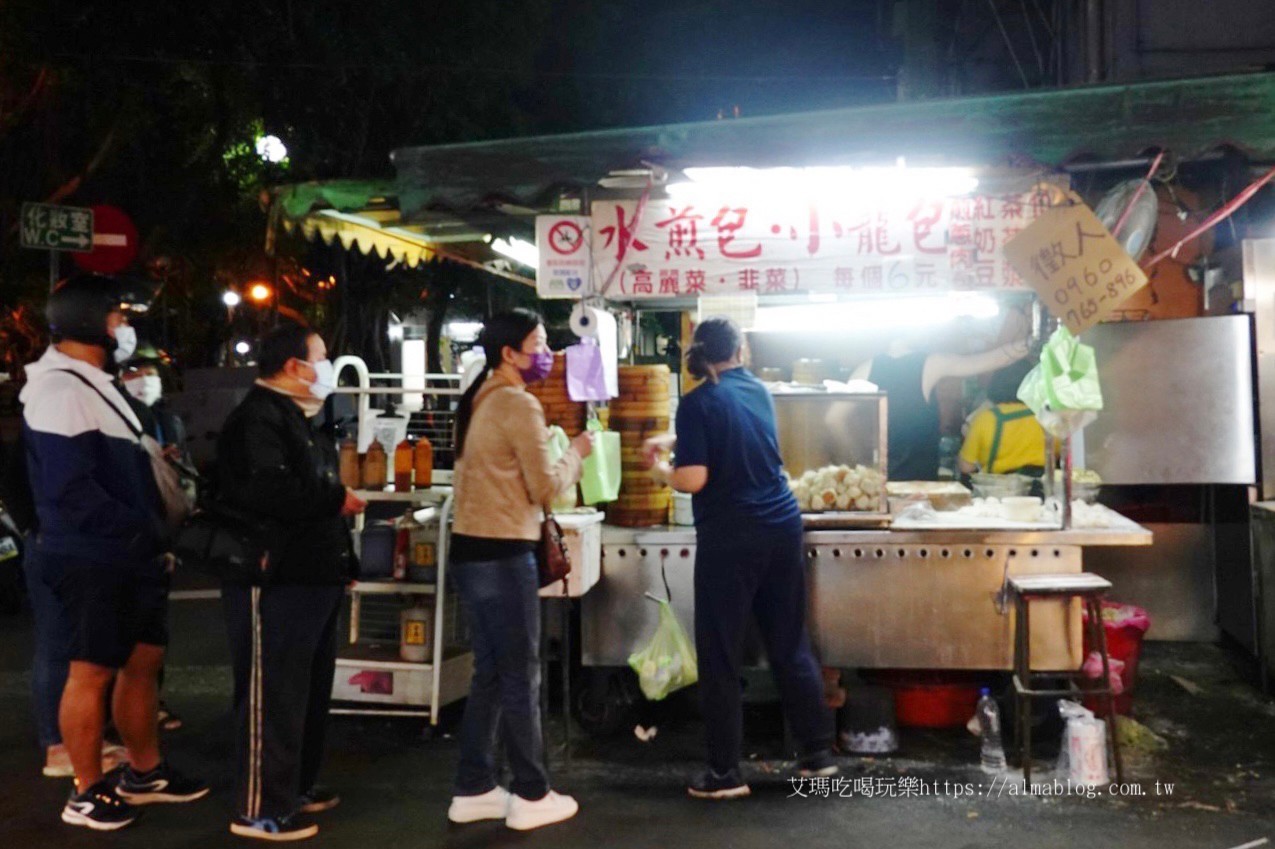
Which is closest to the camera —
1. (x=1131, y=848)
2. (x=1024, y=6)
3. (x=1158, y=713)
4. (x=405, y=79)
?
(x=1131, y=848)

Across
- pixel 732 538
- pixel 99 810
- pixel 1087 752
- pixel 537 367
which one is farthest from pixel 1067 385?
pixel 99 810

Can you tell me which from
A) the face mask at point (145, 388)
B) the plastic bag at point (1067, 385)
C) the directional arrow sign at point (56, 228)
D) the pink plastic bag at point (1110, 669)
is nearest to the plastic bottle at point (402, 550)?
the face mask at point (145, 388)

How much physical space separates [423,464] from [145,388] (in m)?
1.91

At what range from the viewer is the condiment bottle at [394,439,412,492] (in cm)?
597

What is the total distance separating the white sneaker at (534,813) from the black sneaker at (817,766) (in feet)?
3.90

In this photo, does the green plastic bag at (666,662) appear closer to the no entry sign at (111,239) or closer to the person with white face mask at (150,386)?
the person with white face mask at (150,386)

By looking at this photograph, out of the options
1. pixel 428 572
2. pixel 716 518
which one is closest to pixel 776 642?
pixel 716 518

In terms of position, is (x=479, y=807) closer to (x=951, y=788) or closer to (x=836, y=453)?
(x=951, y=788)

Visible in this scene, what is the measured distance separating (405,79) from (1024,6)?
8431mm

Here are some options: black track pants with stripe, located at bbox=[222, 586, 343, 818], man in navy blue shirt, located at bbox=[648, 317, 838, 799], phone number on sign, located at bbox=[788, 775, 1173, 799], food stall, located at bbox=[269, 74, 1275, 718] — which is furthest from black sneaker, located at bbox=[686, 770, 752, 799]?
black track pants with stripe, located at bbox=[222, 586, 343, 818]

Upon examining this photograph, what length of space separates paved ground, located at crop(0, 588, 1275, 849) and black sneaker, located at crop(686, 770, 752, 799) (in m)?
0.07

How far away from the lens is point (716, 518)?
15.9 feet

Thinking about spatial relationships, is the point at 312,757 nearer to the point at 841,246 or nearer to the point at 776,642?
the point at 776,642

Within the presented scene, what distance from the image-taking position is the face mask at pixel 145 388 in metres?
6.53
